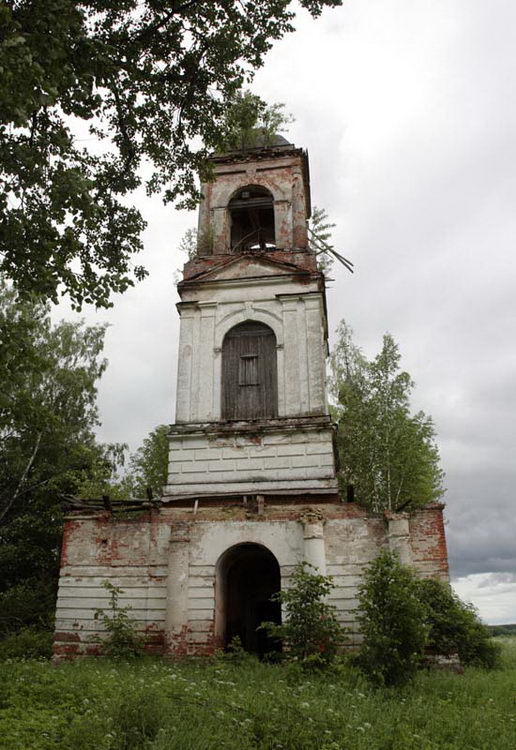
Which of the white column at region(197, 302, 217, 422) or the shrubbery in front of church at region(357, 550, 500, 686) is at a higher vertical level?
the white column at region(197, 302, 217, 422)

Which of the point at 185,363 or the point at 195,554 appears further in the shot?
the point at 185,363

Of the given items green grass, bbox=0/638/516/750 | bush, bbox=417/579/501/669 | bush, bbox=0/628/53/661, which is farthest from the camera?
bush, bbox=0/628/53/661

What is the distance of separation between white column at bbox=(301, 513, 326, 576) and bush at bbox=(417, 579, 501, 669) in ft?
6.26

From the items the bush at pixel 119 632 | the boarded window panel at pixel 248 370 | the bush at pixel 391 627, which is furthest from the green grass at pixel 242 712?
the boarded window panel at pixel 248 370

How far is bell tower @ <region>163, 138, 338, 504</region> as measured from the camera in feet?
46.1

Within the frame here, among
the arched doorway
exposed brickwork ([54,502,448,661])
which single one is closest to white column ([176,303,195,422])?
exposed brickwork ([54,502,448,661])

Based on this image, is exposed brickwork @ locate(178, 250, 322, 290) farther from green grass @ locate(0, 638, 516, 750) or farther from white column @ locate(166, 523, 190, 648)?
green grass @ locate(0, 638, 516, 750)

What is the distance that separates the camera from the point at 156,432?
102 ft

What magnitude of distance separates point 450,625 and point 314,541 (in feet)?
10.2

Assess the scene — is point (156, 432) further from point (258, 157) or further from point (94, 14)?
point (94, 14)

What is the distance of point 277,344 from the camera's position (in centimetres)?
1554

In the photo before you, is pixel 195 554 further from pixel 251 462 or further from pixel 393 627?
pixel 393 627

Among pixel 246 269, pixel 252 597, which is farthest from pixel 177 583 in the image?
pixel 246 269

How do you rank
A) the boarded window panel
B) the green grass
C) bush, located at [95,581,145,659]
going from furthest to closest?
1. the boarded window panel
2. bush, located at [95,581,145,659]
3. the green grass
